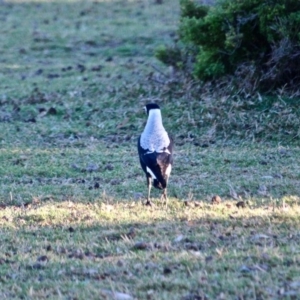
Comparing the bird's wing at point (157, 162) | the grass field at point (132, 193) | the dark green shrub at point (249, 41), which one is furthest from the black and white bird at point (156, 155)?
the dark green shrub at point (249, 41)

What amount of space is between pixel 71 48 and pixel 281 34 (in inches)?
391

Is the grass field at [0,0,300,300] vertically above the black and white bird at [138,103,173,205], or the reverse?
the black and white bird at [138,103,173,205]

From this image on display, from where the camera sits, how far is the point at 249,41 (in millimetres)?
13953

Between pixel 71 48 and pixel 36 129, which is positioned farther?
pixel 71 48

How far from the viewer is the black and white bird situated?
8641mm

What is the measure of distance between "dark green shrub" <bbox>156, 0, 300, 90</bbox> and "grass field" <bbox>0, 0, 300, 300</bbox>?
0.57m

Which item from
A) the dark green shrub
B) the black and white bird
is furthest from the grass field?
the dark green shrub

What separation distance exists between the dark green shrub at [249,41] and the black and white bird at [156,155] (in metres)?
4.64

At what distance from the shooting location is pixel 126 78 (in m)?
17.0

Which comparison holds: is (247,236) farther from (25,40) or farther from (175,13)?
(175,13)

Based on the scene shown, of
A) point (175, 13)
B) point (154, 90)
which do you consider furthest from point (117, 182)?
point (175, 13)

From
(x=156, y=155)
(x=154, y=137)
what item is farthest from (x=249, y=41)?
(x=156, y=155)

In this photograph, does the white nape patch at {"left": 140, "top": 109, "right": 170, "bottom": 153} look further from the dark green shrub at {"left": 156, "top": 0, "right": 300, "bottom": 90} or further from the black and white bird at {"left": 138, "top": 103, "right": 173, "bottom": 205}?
the dark green shrub at {"left": 156, "top": 0, "right": 300, "bottom": 90}

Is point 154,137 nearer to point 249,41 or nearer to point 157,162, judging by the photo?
point 157,162
